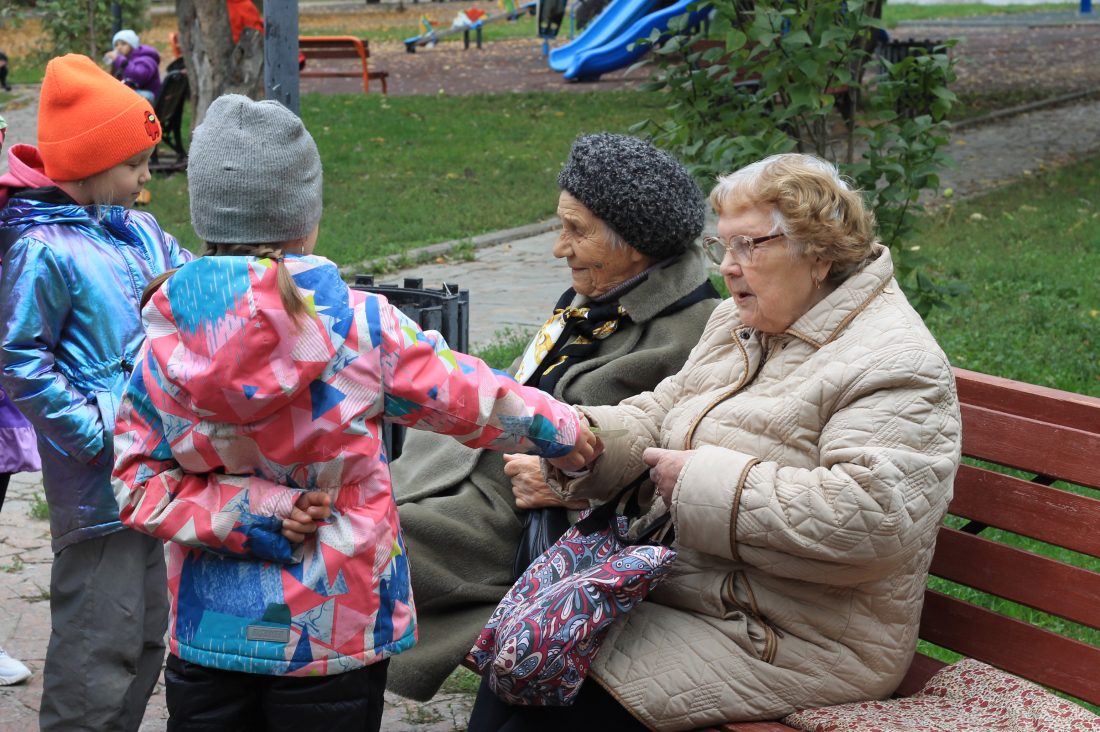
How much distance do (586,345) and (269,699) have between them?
148 cm

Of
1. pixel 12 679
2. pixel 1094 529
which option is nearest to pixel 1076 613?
pixel 1094 529

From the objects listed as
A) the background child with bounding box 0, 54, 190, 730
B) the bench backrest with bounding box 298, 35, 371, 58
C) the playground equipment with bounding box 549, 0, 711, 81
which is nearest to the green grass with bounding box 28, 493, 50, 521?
the background child with bounding box 0, 54, 190, 730

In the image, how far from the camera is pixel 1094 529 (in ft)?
9.21

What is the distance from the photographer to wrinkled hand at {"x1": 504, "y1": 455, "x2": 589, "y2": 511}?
10.9 ft

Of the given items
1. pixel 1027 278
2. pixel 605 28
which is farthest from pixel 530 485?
pixel 605 28

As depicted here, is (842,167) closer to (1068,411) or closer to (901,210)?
(901,210)

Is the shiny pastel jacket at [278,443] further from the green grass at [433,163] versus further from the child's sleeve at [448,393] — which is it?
the green grass at [433,163]

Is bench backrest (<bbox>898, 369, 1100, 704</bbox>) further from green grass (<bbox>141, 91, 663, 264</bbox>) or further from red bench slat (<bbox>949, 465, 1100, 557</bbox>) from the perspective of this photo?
green grass (<bbox>141, 91, 663, 264</bbox>)

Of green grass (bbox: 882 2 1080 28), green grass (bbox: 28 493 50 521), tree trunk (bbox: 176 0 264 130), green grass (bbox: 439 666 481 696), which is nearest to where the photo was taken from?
green grass (bbox: 439 666 481 696)

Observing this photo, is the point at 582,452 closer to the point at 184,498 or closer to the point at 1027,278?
the point at 184,498

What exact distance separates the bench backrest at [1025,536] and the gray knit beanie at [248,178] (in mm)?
1640

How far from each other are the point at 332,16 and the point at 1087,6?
2038 centimetres

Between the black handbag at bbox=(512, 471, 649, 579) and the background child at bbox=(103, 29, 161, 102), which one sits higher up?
the black handbag at bbox=(512, 471, 649, 579)

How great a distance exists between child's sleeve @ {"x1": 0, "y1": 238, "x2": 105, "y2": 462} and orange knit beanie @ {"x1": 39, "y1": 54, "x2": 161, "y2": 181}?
237 millimetres
